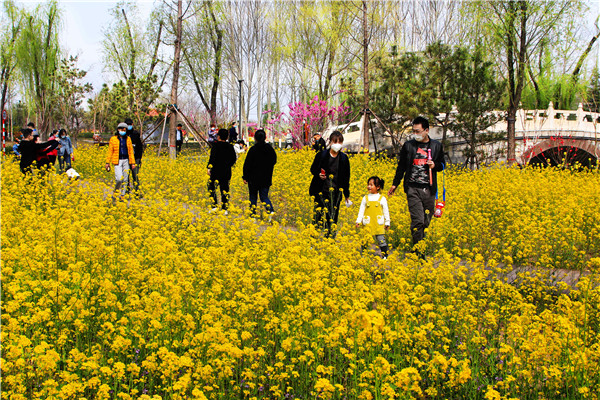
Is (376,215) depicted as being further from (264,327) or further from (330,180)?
(264,327)

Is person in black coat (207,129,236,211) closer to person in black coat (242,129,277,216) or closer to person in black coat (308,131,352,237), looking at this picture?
person in black coat (242,129,277,216)

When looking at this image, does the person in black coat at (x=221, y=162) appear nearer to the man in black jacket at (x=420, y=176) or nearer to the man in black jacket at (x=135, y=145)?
the man in black jacket at (x=135, y=145)

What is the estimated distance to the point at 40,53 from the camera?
31156 millimetres

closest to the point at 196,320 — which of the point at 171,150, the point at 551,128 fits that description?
the point at 171,150

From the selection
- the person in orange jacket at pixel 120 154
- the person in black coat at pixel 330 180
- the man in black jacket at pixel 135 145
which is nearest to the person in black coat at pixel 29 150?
the person in orange jacket at pixel 120 154

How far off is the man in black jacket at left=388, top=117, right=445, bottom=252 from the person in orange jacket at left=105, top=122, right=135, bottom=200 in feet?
20.3

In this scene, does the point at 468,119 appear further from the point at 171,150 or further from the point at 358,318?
the point at 358,318

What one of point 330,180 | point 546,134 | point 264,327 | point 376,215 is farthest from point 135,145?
point 546,134

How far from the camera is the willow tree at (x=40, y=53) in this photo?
30828mm

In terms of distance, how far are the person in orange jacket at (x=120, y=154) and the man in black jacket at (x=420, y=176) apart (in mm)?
6192

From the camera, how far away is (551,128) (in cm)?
2362

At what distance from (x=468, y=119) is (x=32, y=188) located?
53.5 ft

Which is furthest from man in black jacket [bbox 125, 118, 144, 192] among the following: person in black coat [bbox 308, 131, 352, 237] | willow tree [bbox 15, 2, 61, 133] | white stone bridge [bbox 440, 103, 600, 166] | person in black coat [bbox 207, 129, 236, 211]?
willow tree [bbox 15, 2, 61, 133]

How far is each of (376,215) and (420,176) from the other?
0.79 metres
